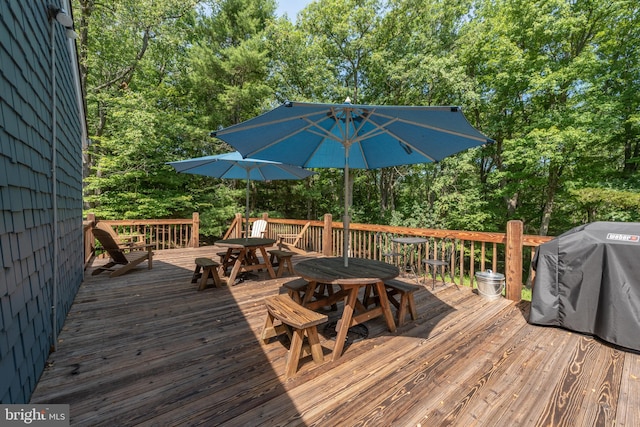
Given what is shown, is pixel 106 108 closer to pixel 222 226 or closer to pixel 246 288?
pixel 222 226

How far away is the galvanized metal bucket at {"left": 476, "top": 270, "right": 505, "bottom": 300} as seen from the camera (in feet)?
12.3

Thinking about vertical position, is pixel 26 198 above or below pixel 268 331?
above

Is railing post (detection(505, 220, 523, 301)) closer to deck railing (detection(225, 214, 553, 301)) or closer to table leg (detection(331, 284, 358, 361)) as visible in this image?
deck railing (detection(225, 214, 553, 301))

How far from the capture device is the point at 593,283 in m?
2.62

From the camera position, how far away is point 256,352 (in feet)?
7.64

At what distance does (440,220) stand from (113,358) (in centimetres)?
1137

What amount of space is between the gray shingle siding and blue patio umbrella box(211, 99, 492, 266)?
1.19 metres

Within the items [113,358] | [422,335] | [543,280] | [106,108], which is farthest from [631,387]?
[106,108]

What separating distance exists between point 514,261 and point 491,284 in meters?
0.44

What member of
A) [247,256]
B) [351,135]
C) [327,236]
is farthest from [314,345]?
[327,236]

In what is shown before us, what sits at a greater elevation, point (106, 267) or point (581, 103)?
point (581, 103)

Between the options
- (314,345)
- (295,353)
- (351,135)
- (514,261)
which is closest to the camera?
(295,353)

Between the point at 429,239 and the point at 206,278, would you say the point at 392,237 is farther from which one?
the point at 206,278

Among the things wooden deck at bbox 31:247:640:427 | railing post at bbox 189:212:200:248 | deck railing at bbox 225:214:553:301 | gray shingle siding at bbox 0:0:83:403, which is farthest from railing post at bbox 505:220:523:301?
railing post at bbox 189:212:200:248
